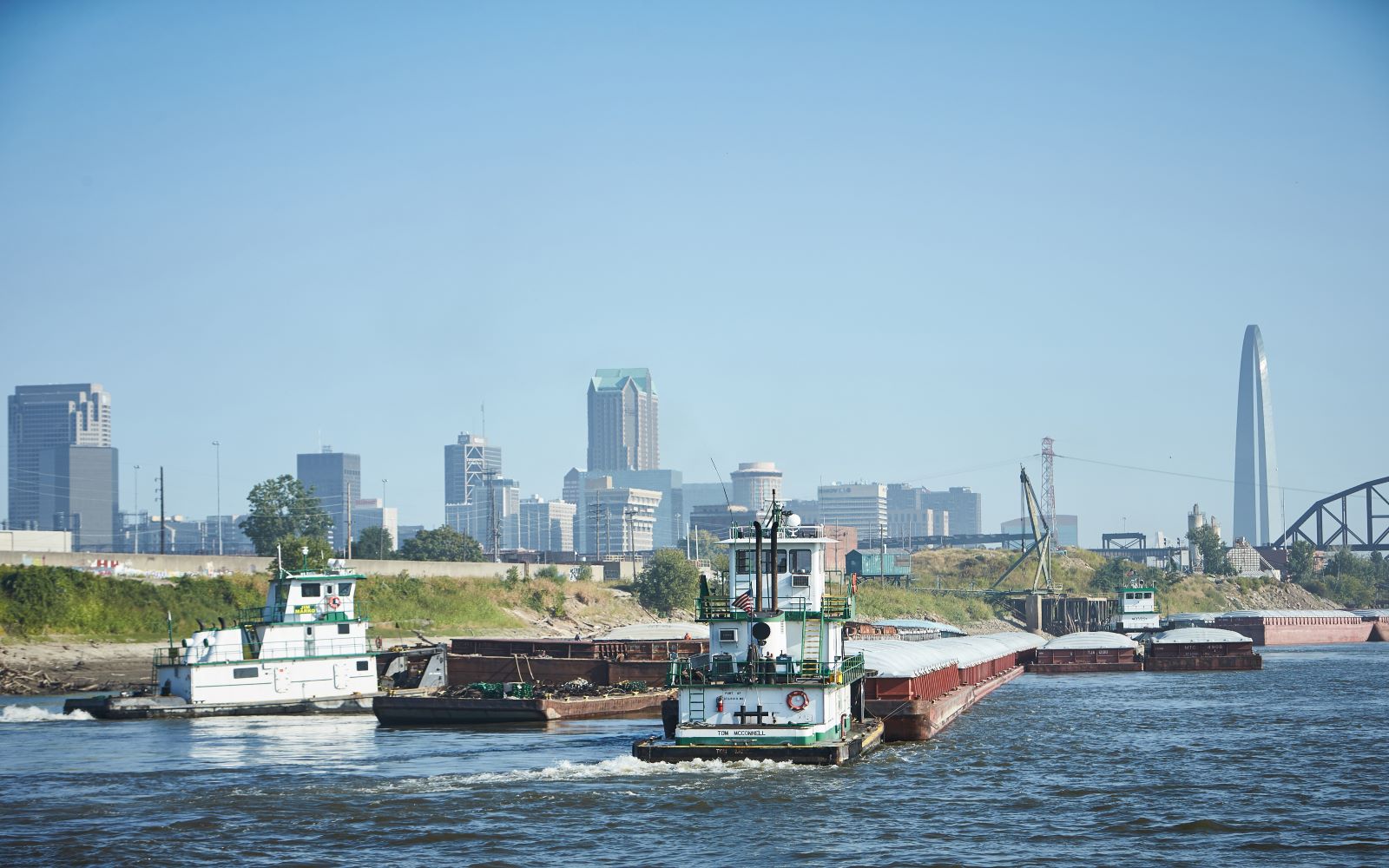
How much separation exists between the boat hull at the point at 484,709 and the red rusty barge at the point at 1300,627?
117118 millimetres

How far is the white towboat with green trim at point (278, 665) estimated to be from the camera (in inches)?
2749

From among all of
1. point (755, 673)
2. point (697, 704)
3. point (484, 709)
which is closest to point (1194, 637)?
point (484, 709)

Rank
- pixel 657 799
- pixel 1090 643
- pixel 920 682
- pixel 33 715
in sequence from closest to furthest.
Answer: pixel 657 799, pixel 920 682, pixel 33 715, pixel 1090 643

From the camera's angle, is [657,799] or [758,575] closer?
[657,799]

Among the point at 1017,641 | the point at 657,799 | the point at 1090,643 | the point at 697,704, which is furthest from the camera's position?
the point at 1017,641

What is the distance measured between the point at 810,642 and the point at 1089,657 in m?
68.6

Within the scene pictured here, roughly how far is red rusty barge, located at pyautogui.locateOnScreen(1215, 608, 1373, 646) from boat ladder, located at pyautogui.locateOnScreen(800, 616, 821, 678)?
128m

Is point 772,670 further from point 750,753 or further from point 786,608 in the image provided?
point 786,608

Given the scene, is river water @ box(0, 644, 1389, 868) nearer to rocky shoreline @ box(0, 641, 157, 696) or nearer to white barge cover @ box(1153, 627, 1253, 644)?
rocky shoreline @ box(0, 641, 157, 696)

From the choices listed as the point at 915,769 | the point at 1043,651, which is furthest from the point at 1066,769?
the point at 1043,651

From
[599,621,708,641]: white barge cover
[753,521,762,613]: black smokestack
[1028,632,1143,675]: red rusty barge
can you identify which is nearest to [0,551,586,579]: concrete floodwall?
[599,621,708,641]: white barge cover

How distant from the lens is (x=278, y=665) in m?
71.9

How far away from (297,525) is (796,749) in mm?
140844

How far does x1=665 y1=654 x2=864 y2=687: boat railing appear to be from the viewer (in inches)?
1853
